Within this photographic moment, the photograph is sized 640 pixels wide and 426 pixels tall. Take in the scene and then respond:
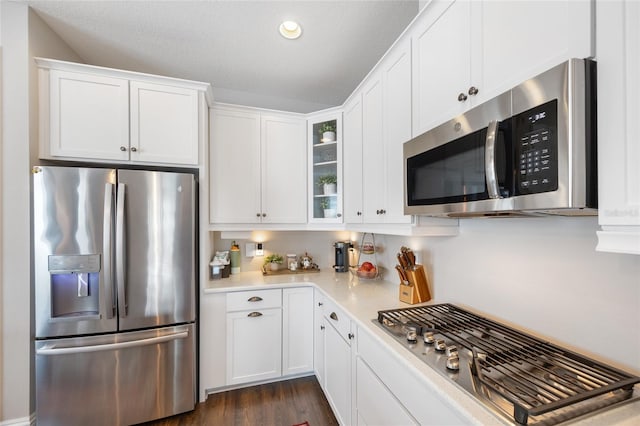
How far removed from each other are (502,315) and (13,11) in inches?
131

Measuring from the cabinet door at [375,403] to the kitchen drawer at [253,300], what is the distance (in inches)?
39.5

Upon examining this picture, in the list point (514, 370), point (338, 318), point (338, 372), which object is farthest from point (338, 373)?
point (514, 370)

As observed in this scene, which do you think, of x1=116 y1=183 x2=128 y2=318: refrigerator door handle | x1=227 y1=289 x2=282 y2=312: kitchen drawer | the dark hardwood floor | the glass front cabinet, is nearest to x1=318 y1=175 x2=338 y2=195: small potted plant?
the glass front cabinet

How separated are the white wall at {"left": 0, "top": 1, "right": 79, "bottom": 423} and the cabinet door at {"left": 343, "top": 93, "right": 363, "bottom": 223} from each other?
2.20 m

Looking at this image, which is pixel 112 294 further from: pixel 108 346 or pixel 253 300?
pixel 253 300

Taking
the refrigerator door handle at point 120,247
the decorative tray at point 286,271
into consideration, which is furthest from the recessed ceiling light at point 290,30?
the decorative tray at point 286,271

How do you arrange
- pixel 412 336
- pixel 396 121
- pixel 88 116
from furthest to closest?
pixel 88 116 → pixel 396 121 → pixel 412 336

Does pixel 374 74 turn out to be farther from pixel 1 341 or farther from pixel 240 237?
pixel 1 341

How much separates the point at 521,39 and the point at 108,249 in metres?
2.38

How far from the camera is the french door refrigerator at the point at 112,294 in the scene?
1.71m

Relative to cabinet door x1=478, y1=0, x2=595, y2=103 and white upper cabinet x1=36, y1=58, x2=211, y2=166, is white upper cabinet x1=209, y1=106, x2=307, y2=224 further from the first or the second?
cabinet door x1=478, y1=0, x2=595, y2=103

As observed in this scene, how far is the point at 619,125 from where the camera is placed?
2.08ft

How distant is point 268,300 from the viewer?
2301 mm

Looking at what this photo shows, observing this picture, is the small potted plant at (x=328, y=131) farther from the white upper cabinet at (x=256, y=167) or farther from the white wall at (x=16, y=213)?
the white wall at (x=16, y=213)
